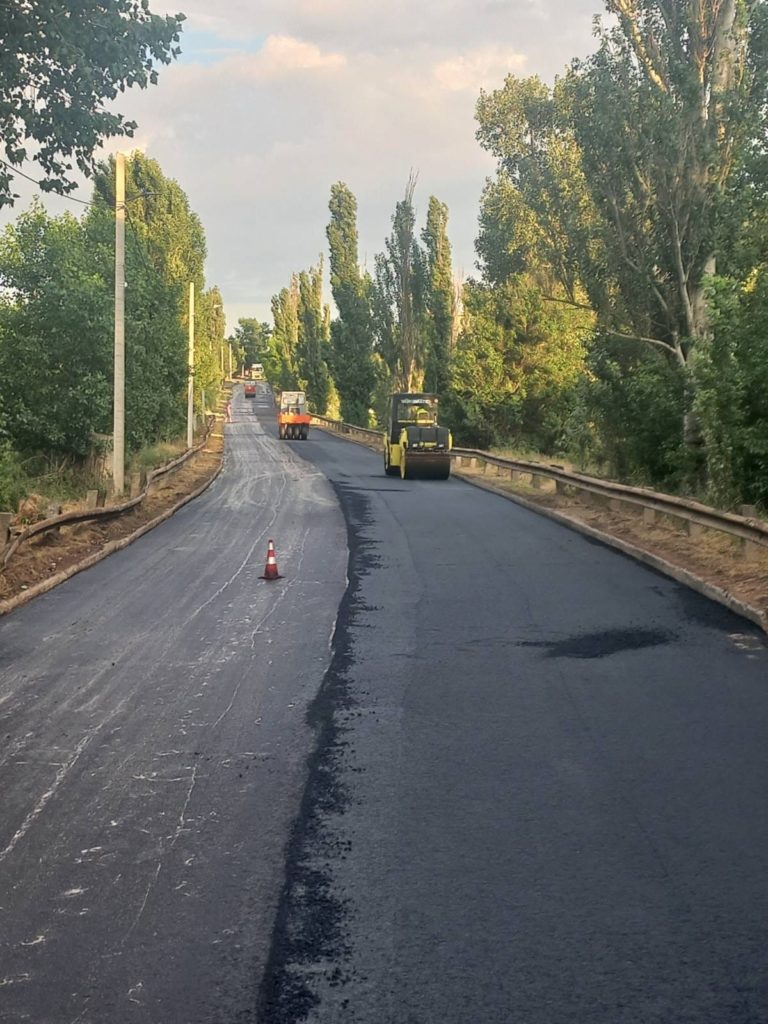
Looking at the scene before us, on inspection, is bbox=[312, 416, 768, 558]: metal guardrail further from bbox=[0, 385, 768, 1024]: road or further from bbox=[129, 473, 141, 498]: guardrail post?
bbox=[129, 473, 141, 498]: guardrail post

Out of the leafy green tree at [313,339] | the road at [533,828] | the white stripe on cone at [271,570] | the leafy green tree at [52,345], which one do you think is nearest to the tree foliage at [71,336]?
the leafy green tree at [52,345]

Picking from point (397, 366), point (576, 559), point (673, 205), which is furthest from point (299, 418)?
point (576, 559)

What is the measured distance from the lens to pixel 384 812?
5.00 m

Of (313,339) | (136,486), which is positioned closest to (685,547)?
(136,486)

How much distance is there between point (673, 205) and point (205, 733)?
57.5ft

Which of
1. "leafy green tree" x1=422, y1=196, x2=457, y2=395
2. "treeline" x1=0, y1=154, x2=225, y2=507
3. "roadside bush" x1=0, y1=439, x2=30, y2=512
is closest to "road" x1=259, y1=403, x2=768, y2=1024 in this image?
"roadside bush" x1=0, y1=439, x2=30, y2=512

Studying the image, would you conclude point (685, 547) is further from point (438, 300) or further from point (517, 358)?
point (438, 300)

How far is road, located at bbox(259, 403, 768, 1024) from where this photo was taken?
343cm

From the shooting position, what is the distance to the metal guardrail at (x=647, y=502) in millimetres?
A: 12133

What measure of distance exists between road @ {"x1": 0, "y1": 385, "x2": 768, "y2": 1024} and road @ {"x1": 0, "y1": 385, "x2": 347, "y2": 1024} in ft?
0.06

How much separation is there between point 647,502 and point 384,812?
12339 mm

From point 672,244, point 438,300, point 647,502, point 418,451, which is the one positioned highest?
point 438,300

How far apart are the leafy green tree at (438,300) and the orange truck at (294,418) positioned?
14.1 meters

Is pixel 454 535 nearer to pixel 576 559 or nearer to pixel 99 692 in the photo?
pixel 576 559
